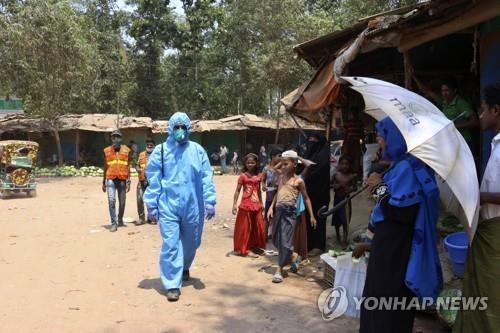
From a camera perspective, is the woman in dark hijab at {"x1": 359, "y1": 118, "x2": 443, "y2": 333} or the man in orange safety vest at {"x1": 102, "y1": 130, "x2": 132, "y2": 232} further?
the man in orange safety vest at {"x1": 102, "y1": 130, "x2": 132, "y2": 232}

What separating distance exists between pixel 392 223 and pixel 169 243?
277 cm

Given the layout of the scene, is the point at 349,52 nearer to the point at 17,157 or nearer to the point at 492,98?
the point at 492,98

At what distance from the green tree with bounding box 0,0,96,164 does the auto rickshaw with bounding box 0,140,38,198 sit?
6.60 meters

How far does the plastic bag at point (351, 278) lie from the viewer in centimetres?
433

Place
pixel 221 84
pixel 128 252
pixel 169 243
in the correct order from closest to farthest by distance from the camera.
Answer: pixel 169 243
pixel 128 252
pixel 221 84

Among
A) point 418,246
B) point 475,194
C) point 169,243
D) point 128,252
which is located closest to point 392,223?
point 418,246

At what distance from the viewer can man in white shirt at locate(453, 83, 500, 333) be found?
8.71ft

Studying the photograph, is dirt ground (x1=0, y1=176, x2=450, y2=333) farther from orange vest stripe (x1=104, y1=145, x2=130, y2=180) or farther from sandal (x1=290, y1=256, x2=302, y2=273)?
orange vest stripe (x1=104, y1=145, x2=130, y2=180)

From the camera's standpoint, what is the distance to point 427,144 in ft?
8.45

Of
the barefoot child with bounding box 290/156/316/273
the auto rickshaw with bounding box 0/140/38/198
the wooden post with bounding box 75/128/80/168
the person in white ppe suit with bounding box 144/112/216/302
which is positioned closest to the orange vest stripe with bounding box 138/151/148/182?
the barefoot child with bounding box 290/156/316/273

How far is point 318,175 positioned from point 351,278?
250 cm

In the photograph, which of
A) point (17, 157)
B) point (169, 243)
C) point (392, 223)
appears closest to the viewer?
point (392, 223)

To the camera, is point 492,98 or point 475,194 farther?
point 492,98

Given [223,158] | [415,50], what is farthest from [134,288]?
[223,158]
